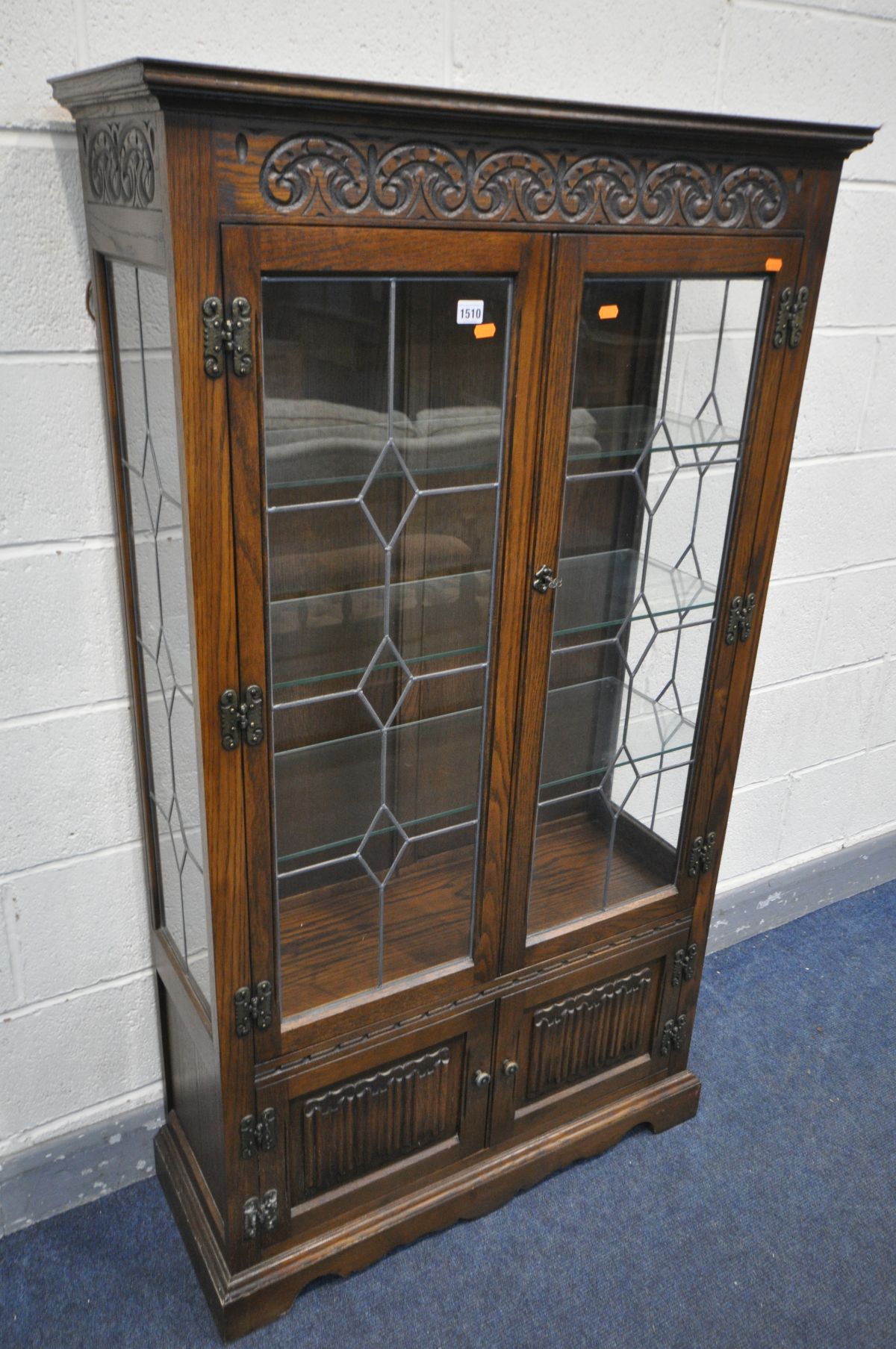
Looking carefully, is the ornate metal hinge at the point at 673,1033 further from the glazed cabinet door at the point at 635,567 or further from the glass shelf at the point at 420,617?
the glass shelf at the point at 420,617

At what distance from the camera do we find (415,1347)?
1.58 metres

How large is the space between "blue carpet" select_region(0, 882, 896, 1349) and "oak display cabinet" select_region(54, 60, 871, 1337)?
0.25 ft

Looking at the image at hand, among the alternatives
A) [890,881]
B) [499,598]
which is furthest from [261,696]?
[890,881]

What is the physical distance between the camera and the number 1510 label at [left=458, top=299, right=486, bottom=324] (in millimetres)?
1255

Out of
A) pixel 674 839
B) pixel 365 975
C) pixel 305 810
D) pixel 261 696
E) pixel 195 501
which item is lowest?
pixel 365 975

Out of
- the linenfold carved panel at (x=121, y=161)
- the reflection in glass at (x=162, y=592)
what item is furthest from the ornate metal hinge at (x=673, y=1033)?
the linenfold carved panel at (x=121, y=161)

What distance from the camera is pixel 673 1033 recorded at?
193cm

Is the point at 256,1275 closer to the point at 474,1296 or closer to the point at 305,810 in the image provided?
the point at 474,1296

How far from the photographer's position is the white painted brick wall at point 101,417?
1309 millimetres

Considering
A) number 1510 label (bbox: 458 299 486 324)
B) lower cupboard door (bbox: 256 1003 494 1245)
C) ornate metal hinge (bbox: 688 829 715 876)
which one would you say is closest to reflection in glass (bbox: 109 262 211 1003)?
lower cupboard door (bbox: 256 1003 494 1245)

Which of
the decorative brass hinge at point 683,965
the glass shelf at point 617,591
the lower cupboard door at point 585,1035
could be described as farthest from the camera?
the decorative brass hinge at point 683,965

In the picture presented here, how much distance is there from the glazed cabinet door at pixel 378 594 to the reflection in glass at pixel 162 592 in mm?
90

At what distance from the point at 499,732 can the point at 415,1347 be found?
92cm

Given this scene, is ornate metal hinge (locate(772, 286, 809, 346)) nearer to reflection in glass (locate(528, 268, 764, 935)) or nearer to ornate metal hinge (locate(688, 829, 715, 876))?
reflection in glass (locate(528, 268, 764, 935))
